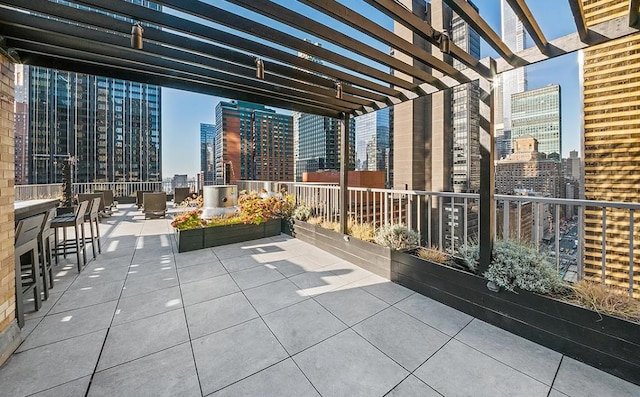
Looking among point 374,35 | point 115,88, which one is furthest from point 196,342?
point 115,88

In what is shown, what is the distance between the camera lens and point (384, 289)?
3.12 meters

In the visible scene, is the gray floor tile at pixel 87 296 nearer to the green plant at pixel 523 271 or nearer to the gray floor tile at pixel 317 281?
the gray floor tile at pixel 317 281

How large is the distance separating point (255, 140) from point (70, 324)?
14.1m

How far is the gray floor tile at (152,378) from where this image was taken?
5.12ft

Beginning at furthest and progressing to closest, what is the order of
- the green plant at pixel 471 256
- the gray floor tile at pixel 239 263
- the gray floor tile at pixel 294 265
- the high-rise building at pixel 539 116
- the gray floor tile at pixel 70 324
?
the high-rise building at pixel 539 116 < the gray floor tile at pixel 239 263 < the gray floor tile at pixel 294 265 < the green plant at pixel 471 256 < the gray floor tile at pixel 70 324

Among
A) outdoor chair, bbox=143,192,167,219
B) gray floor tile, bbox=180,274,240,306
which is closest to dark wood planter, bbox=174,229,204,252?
gray floor tile, bbox=180,274,240,306

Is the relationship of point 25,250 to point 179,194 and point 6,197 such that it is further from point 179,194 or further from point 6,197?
point 179,194

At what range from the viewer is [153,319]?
94.8 inches

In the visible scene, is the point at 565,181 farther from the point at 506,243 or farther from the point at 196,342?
the point at 196,342

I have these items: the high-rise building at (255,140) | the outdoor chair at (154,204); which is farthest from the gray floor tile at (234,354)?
the high-rise building at (255,140)

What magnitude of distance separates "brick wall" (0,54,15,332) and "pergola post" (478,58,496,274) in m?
4.37

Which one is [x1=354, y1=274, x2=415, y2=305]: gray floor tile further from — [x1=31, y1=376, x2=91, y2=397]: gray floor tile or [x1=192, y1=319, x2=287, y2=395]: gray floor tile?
[x1=31, y1=376, x2=91, y2=397]: gray floor tile

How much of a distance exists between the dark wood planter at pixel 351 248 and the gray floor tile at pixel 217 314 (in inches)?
74.8

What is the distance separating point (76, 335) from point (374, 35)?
381cm
